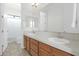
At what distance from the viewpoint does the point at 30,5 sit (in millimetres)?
1822

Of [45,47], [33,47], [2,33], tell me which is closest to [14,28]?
[2,33]

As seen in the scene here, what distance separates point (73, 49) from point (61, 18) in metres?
0.51

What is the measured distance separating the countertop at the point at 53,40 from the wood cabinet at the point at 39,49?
5cm

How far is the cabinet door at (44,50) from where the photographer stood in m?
1.81

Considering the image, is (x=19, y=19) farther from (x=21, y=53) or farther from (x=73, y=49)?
(x=73, y=49)

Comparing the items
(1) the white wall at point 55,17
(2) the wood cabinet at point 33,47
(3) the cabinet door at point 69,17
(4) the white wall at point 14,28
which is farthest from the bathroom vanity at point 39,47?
(3) the cabinet door at point 69,17

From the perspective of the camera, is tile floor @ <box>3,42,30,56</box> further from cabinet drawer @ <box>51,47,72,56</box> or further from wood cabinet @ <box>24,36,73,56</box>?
cabinet drawer @ <box>51,47,72,56</box>

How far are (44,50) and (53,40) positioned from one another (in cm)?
21

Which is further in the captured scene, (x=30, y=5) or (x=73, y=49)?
(x=30, y=5)

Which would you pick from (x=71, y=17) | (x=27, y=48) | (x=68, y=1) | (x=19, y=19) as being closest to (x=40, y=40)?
(x=27, y=48)

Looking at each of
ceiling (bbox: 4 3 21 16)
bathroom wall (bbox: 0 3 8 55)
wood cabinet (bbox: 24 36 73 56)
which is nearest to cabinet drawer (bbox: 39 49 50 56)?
wood cabinet (bbox: 24 36 73 56)

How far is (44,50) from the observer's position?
1.85 metres

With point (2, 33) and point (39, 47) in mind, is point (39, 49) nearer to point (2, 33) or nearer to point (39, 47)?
point (39, 47)

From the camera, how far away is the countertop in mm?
1642
